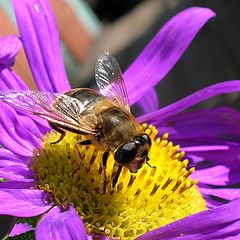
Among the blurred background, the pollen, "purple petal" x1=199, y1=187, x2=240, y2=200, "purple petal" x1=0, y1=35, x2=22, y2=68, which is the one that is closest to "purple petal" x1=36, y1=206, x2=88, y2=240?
the pollen

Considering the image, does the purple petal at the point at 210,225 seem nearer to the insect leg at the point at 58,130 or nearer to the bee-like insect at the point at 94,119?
the bee-like insect at the point at 94,119

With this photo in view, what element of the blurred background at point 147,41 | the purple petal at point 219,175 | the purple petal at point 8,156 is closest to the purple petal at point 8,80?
the purple petal at point 8,156

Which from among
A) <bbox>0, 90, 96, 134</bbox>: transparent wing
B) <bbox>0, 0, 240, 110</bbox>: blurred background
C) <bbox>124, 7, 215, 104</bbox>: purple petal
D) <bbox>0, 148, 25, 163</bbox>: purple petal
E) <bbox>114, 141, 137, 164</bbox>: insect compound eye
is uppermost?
<bbox>0, 90, 96, 134</bbox>: transparent wing

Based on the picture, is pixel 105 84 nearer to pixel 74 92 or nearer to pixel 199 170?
pixel 74 92

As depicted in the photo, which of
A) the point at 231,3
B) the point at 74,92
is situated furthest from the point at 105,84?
the point at 231,3

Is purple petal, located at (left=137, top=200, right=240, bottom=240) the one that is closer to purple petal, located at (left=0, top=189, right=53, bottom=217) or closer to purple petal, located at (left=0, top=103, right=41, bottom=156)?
purple petal, located at (left=0, top=189, right=53, bottom=217)

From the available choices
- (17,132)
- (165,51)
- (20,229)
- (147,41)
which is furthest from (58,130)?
(147,41)
